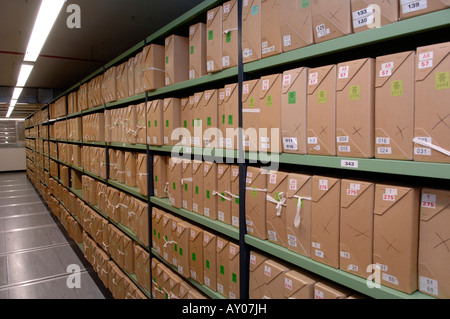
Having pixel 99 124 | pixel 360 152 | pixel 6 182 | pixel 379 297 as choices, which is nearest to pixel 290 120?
pixel 360 152

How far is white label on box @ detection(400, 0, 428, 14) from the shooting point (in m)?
0.85

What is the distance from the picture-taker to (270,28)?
131 centimetres

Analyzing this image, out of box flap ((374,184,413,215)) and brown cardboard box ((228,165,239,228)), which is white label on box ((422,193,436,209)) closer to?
box flap ((374,184,413,215))

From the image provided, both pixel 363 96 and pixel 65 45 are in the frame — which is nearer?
pixel 363 96

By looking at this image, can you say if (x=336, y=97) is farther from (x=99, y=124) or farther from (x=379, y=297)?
(x=99, y=124)

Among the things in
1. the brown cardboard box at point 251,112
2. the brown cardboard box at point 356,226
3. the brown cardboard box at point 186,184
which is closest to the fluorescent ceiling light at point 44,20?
the brown cardboard box at point 186,184

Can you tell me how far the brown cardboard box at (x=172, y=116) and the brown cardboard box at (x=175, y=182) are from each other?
0.15m

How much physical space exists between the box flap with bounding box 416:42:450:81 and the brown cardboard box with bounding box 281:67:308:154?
0.41 meters

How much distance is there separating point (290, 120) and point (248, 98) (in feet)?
0.93

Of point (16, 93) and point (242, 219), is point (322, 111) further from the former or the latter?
point (16, 93)

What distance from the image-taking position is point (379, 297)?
39.4 inches

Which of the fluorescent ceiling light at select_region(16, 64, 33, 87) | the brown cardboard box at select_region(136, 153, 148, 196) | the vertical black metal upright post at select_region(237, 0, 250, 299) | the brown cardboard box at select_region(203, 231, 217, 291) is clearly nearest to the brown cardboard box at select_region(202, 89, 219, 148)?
the vertical black metal upright post at select_region(237, 0, 250, 299)

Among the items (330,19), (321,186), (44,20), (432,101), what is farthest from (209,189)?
(44,20)

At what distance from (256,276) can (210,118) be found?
3.02 ft
